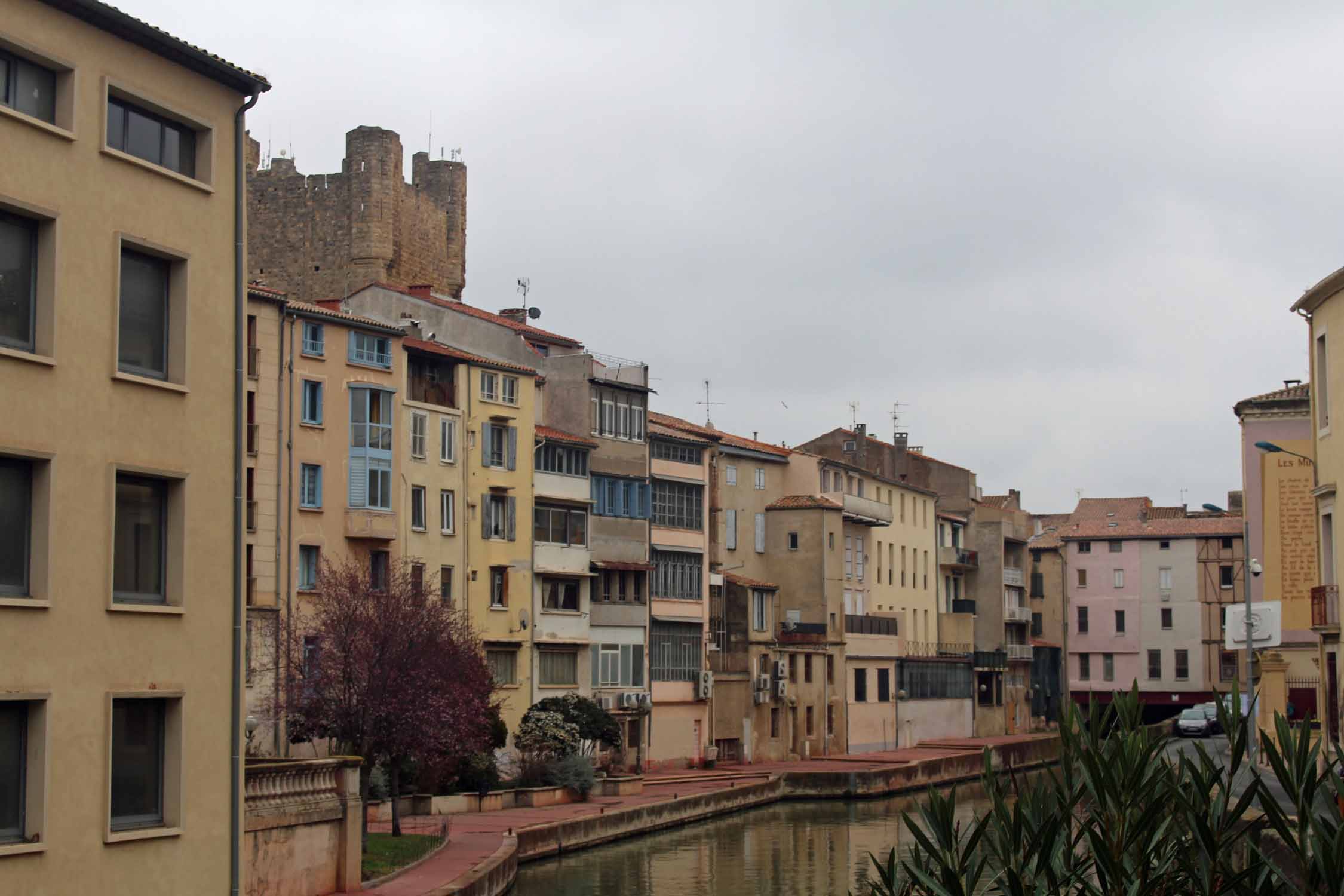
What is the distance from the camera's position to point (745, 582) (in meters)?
77.9

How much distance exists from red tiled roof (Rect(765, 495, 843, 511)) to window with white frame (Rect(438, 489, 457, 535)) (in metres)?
26.2

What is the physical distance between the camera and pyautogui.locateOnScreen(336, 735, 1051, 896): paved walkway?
37.1m

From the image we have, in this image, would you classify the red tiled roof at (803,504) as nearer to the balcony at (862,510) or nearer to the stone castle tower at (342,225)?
the balcony at (862,510)

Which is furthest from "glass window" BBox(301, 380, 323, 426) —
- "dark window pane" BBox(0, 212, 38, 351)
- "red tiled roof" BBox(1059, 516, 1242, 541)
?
"red tiled roof" BBox(1059, 516, 1242, 541)

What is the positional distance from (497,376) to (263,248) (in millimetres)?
31518

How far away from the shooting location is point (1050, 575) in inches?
4673

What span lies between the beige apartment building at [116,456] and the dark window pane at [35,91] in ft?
0.07

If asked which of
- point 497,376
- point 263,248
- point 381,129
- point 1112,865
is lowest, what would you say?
point 1112,865

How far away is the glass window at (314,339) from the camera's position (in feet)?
180

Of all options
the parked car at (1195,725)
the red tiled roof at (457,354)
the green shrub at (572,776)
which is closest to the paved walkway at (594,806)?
the green shrub at (572,776)

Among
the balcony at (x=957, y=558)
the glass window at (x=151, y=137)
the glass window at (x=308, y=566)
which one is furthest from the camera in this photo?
→ the balcony at (x=957, y=558)

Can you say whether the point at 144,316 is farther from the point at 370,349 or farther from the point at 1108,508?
the point at 1108,508

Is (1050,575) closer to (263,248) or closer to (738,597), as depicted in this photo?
(738,597)

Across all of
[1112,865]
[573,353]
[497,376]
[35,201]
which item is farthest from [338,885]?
[573,353]
